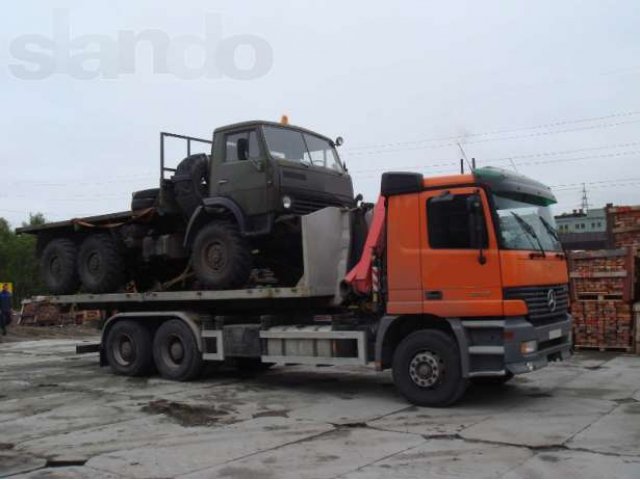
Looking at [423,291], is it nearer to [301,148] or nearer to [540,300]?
[540,300]

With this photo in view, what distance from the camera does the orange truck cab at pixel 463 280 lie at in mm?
8250

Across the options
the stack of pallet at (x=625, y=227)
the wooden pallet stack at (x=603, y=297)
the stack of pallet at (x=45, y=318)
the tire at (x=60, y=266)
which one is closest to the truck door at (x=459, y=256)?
the wooden pallet stack at (x=603, y=297)

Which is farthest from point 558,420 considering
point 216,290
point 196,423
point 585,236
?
point 585,236

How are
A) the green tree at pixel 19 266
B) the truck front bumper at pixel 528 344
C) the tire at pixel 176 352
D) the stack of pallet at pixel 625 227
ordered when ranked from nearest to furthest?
the truck front bumper at pixel 528 344, the tire at pixel 176 352, the stack of pallet at pixel 625 227, the green tree at pixel 19 266

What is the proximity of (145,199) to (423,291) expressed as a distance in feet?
18.5

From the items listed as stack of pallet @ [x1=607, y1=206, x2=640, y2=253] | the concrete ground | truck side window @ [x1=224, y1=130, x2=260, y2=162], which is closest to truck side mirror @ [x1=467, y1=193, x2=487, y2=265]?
the concrete ground

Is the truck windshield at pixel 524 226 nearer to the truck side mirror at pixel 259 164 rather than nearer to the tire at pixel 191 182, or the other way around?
the truck side mirror at pixel 259 164

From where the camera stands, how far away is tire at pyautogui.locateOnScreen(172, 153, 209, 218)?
11.2 metres

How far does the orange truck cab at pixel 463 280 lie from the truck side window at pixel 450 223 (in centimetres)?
1

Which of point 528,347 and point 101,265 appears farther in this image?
point 101,265

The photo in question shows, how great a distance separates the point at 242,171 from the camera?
10438 millimetres

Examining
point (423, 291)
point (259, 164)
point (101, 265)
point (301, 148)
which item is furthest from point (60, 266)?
point (423, 291)

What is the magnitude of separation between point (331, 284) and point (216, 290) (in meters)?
1.88

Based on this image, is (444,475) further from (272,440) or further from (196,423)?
(196,423)
